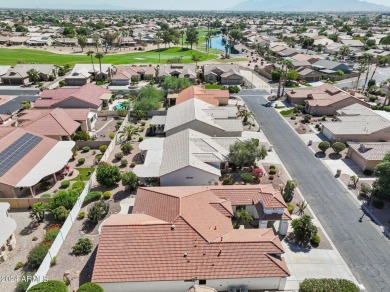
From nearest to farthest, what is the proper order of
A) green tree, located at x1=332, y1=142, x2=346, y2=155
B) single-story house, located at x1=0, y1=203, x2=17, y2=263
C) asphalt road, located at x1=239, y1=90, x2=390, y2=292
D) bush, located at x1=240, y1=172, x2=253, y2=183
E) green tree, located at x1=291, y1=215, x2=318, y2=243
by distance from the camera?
asphalt road, located at x1=239, y1=90, x2=390, y2=292, single-story house, located at x1=0, y1=203, x2=17, y2=263, green tree, located at x1=291, y1=215, x2=318, y2=243, bush, located at x1=240, y1=172, x2=253, y2=183, green tree, located at x1=332, y1=142, x2=346, y2=155

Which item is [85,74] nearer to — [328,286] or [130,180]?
[130,180]

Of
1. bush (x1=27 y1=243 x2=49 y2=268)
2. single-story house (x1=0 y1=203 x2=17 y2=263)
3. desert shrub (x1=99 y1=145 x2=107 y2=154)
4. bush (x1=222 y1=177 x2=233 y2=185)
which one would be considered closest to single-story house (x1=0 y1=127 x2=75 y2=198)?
desert shrub (x1=99 y1=145 x2=107 y2=154)

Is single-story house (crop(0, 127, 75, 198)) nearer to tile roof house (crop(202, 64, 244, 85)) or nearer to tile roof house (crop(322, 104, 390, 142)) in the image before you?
tile roof house (crop(322, 104, 390, 142))

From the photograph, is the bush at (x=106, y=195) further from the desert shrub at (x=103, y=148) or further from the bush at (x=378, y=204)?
the bush at (x=378, y=204)

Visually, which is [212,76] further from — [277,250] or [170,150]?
[277,250]

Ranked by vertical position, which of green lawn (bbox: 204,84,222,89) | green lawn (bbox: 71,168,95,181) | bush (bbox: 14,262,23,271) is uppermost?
green lawn (bbox: 204,84,222,89)

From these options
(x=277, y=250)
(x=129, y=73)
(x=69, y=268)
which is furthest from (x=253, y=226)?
(x=129, y=73)

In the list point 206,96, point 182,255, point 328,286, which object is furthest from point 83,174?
point 328,286
